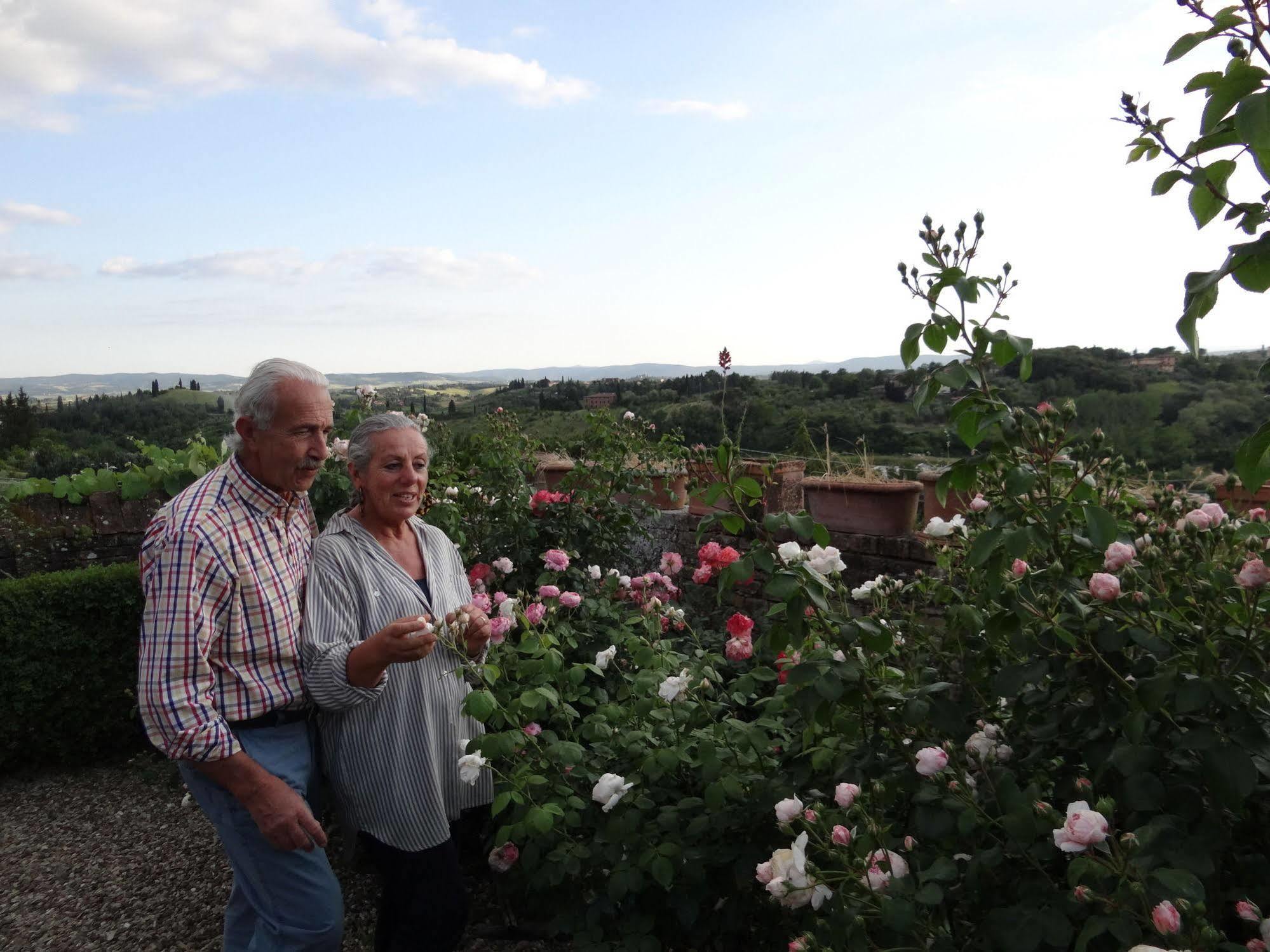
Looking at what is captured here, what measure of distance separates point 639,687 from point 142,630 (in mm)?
1150

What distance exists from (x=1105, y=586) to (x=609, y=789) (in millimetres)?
1108

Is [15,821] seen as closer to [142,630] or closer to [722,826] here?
[142,630]

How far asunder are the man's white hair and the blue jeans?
68cm

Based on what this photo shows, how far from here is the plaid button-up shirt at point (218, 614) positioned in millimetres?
1729

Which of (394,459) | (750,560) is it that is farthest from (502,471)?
(750,560)

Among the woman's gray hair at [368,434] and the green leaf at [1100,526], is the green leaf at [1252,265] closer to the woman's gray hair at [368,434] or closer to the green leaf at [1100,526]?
the green leaf at [1100,526]

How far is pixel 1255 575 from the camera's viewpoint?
47.3 inches

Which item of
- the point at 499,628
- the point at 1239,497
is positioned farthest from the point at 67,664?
the point at 1239,497

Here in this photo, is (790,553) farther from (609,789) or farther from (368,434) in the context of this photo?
(368,434)

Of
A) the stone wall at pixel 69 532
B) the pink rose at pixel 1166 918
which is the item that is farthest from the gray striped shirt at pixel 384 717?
the stone wall at pixel 69 532

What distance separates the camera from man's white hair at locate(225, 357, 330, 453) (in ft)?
6.36

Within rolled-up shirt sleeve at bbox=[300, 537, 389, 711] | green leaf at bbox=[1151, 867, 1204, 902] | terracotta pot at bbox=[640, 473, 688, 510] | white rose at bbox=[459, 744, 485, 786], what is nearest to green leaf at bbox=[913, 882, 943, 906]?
green leaf at bbox=[1151, 867, 1204, 902]

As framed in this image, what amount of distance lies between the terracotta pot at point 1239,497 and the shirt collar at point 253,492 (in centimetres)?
183

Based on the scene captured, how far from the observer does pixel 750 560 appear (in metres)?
1.55
